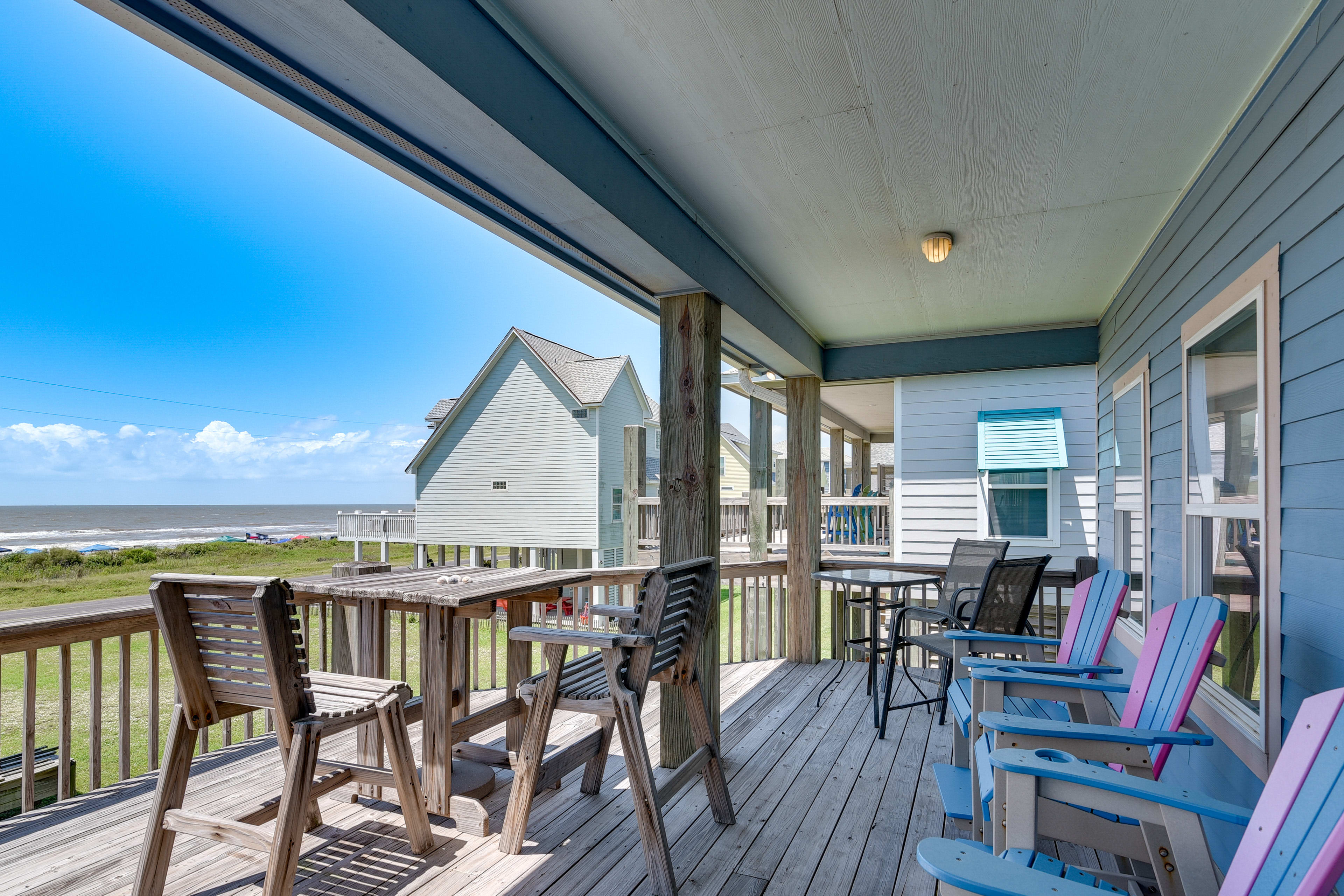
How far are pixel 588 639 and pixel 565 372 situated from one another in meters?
12.4

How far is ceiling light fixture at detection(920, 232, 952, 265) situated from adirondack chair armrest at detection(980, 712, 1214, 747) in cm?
240

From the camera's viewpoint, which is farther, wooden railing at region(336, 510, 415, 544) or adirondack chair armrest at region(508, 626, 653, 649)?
wooden railing at region(336, 510, 415, 544)

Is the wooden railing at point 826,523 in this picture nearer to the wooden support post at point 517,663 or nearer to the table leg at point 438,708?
the wooden support post at point 517,663

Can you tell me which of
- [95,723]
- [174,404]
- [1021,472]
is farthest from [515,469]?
[174,404]

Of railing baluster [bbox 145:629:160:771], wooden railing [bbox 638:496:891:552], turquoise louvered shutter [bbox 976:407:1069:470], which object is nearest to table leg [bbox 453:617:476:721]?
railing baluster [bbox 145:629:160:771]

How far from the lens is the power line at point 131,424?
3000 centimetres

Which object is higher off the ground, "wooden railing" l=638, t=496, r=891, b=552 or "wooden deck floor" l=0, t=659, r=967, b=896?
"wooden railing" l=638, t=496, r=891, b=552

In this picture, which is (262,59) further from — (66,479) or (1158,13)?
(66,479)

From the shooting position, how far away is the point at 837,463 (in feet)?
37.5

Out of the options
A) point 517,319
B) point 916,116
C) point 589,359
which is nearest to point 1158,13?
point 916,116

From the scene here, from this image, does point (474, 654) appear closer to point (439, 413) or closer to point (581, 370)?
point (581, 370)

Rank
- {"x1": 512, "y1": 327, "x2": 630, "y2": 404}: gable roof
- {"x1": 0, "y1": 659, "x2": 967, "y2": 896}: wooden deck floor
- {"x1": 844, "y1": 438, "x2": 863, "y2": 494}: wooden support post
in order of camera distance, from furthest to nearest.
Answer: {"x1": 844, "y1": 438, "x2": 863, "y2": 494}: wooden support post < {"x1": 512, "y1": 327, "x2": 630, "y2": 404}: gable roof < {"x1": 0, "y1": 659, "x2": 967, "y2": 896}: wooden deck floor

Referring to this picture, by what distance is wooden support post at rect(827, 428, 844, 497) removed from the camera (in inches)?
441

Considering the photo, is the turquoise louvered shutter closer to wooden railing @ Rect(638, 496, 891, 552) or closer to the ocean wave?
wooden railing @ Rect(638, 496, 891, 552)
